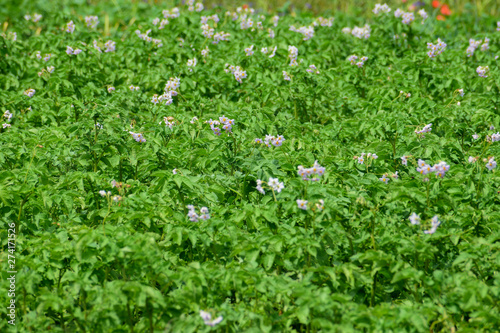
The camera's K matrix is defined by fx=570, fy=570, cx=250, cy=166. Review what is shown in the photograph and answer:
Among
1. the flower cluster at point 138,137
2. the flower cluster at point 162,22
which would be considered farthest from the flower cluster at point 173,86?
the flower cluster at point 162,22

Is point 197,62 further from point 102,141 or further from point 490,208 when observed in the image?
point 490,208

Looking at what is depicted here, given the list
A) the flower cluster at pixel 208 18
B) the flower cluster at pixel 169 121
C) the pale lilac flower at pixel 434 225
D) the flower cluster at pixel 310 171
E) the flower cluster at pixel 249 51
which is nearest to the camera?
the pale lilac flower at pixel 434 225

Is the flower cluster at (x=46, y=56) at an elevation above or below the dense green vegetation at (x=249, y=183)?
above

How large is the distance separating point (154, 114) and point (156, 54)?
1.19 meters

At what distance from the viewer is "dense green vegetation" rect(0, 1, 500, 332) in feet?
8.58

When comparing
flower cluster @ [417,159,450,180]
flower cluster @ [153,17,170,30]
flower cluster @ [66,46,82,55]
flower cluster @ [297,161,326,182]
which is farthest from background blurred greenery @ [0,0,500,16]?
flower cluster @ [297,161,326,182]

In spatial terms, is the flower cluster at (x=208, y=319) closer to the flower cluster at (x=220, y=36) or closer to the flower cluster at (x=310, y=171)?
the flower cluster at (x=310, y=171)

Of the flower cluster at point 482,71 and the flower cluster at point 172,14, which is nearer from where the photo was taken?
the flower cluster at point 482,71

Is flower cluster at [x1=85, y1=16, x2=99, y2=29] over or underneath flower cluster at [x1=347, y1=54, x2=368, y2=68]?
over

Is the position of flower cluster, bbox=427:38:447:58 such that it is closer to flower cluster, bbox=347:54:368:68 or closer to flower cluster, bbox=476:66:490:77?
flower cluster, bbox=476:66:490:77

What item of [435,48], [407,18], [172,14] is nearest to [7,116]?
[172,14]

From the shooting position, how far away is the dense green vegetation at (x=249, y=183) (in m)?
2.62

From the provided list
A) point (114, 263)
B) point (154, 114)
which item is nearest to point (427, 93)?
point (154, 114)

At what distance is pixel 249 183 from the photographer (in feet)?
Result: 12.0
